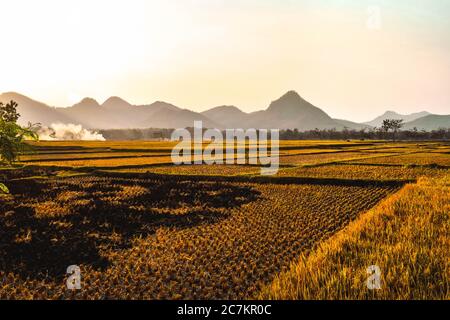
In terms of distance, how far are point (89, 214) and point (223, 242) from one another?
5.85m

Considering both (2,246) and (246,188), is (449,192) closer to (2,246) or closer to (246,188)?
(246,188)

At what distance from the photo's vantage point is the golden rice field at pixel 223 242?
19.7ft

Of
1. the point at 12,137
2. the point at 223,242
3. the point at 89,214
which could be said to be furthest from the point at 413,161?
the point at 12,137

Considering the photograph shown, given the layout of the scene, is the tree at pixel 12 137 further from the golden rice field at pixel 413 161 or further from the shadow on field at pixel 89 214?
the golden rice field at pixel 413 161

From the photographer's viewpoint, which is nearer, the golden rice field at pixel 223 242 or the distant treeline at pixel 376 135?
the golden rice field at pixel 223 242

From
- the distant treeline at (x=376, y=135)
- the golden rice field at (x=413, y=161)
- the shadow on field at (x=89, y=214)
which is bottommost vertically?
the shadow on field at (x=89, y=214)

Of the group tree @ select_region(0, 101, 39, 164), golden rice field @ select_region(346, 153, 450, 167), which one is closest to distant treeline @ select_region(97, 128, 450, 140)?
golden rice field @ select_region(346, 153, 450, 167)

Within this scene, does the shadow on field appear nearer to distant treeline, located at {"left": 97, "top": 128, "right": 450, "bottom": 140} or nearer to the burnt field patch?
the burnt field patch

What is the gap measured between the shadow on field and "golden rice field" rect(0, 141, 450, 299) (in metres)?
0.04

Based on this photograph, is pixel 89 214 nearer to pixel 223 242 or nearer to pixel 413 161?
pixel 223 242

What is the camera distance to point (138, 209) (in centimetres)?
1337

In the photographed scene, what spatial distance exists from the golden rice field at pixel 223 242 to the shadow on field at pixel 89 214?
0.14 feet

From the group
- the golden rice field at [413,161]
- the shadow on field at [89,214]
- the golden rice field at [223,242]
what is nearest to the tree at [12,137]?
the golden rice field at [223,242]
